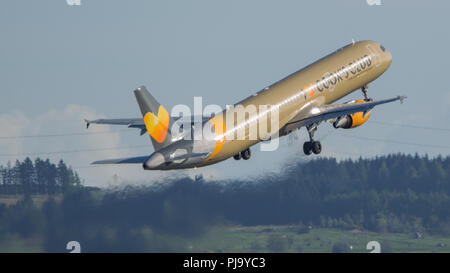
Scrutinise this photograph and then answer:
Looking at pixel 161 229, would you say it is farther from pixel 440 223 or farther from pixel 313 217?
pixel 440 223

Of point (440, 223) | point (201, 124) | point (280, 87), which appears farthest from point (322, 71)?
point (440, 223)

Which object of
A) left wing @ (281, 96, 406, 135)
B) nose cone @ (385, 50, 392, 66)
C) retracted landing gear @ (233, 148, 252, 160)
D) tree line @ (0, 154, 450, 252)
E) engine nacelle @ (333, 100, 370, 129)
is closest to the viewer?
left wing @ (281, 96, 406, 135)

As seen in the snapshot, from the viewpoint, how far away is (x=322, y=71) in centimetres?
9931

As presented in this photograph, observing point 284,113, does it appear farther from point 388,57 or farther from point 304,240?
point 304,240

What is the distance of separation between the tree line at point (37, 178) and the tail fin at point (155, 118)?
25565mm

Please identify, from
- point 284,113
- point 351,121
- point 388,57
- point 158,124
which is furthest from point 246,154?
point 158,124

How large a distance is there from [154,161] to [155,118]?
9.86 ft

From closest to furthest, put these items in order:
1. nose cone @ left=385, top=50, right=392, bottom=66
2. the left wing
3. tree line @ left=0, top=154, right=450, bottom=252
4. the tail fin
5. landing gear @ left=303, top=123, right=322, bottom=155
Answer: the tail fin
the left wing
landing gear @ left=303, top=123, right=322, bottom=155
nose cone @ left=385, top=50, right=392, bottom=66
tree line @ left=0, top=154, right=450, bottom=252

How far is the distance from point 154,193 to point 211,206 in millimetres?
6364

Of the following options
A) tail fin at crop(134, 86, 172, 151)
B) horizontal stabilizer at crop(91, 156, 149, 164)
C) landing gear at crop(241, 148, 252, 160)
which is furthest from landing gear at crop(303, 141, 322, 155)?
horizontal stabilizer at crop(91, 156, 149, 164)

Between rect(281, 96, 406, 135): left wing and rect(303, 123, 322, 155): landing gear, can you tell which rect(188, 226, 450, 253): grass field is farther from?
rect(281, 96, 406, 135): left wing

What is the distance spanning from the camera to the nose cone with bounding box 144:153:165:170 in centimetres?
8644

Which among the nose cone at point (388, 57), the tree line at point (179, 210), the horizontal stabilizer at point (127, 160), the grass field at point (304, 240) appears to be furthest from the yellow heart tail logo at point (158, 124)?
the nose cone at point (388, 57)
